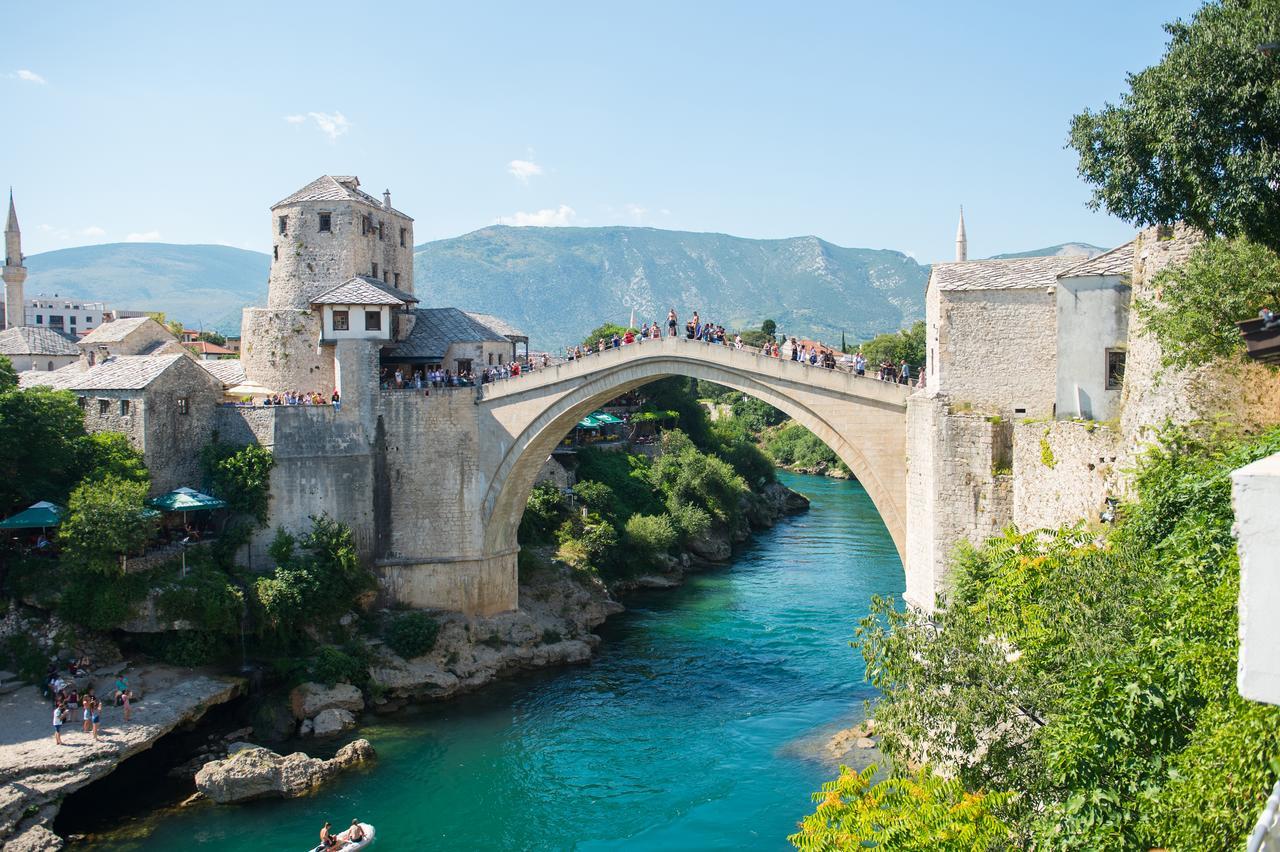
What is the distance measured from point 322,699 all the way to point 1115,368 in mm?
19438

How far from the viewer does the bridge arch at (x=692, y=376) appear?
2456 centimetres

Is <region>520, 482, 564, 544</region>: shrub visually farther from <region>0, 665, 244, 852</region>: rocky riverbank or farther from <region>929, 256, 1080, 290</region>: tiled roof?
<region>929, 256, 1080, 290</region>: tiled roof

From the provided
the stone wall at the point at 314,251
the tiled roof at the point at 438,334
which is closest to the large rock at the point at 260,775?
the tiled roof at the point at 438,334

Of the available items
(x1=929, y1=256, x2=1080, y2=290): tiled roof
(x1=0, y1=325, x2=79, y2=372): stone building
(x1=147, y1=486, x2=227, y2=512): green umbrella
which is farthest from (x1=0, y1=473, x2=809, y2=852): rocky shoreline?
(x1=0, y1=325, x2=79, y2=372): stone building

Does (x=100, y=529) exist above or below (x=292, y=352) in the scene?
below

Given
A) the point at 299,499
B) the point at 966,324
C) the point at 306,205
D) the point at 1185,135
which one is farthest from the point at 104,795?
the point at 1185,135

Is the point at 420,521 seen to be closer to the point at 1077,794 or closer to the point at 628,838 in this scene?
the point at 628,838

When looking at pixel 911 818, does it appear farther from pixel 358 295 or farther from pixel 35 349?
pixel 35 349

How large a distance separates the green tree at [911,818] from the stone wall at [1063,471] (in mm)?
6137

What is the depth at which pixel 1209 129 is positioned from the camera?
15195mm

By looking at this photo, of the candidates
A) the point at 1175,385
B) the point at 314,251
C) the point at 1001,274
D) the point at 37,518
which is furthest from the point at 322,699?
the point at 1175,385

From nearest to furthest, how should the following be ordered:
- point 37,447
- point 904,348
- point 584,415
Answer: point 37,447, point 584,415, point 904,348

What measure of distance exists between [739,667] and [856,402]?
9.21 meters

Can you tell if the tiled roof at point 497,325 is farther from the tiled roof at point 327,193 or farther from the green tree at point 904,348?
the green tree at point 904,348
